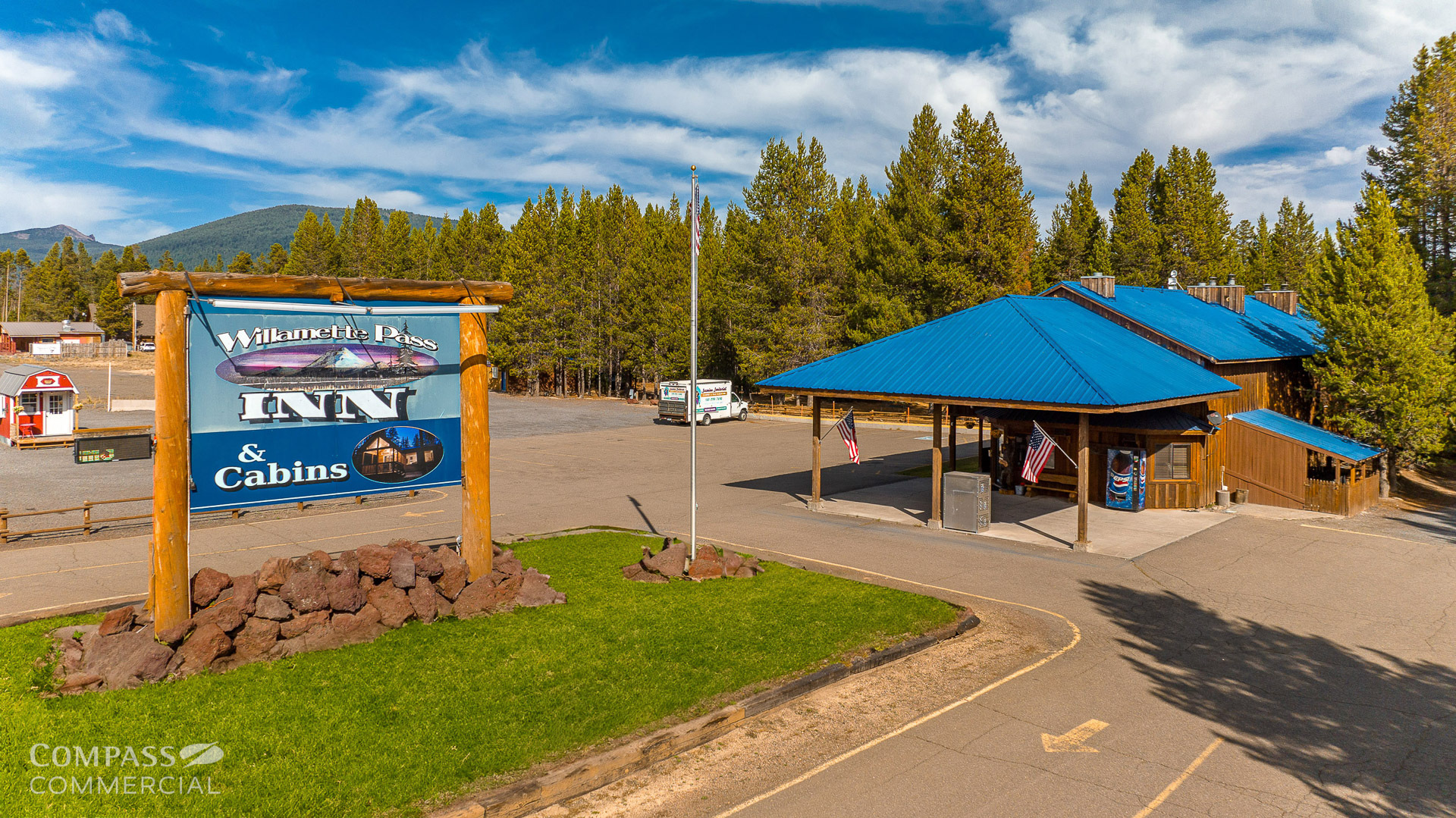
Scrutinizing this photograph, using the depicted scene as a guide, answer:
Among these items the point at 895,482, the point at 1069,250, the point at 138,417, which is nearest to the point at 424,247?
the point at 138,417

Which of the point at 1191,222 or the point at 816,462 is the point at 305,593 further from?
the point at 1191,222

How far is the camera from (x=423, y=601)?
12.4 metres

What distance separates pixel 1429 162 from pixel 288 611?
5844 cm

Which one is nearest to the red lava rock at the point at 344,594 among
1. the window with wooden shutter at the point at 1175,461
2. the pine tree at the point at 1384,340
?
the window with wooden shutter at the point at 1175,461

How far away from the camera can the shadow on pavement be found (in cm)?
846

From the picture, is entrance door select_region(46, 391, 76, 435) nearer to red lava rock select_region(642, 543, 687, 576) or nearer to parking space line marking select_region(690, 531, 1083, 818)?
red lava rock select_region(642, 543, 687, 576)

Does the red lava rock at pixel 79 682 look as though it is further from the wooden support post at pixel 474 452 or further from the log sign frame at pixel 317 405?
the wooden support post at pixel 474 452

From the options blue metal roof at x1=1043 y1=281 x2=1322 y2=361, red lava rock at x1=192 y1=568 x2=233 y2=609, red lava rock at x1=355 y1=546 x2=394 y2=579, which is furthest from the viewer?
blue metal roof at x1=1043 y1=281 x2=1322 y2=361

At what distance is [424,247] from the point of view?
338 feet

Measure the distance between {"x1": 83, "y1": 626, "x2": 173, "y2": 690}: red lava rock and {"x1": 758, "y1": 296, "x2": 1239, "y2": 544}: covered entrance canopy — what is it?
53.9ft

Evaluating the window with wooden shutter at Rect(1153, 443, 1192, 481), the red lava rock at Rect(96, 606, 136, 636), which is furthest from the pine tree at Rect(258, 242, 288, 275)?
the window with wooden shutter at Rect(1153, 443, 1192, 481)

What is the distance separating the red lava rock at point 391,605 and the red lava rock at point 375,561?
0.23 m

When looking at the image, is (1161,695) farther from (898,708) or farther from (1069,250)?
(1069,250)

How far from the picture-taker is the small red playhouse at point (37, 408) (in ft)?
117
